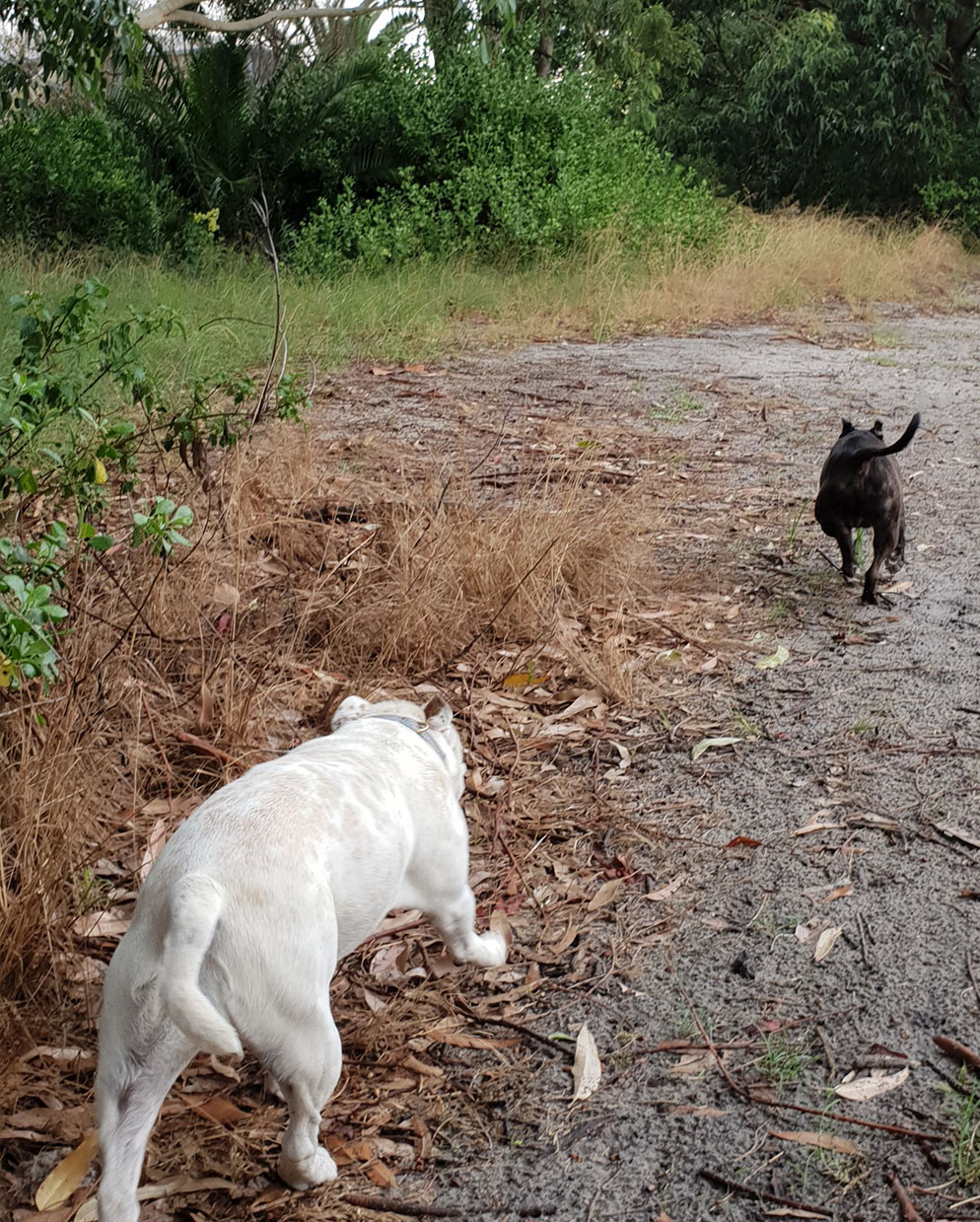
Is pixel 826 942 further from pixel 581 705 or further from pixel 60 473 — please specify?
pixel 60 473

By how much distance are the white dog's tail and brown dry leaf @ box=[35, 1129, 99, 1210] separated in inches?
24.4

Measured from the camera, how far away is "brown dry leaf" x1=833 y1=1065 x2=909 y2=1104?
259cm

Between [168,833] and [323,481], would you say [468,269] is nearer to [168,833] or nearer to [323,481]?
[323,481]

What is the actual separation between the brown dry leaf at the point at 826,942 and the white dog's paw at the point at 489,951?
0.82m

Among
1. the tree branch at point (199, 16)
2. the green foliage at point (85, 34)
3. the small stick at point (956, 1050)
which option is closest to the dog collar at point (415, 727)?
the small stick at point (956, 1050)

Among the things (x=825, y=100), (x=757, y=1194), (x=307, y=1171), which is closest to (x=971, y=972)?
(x=757, y=1194)

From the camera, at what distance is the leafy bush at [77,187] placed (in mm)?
14492

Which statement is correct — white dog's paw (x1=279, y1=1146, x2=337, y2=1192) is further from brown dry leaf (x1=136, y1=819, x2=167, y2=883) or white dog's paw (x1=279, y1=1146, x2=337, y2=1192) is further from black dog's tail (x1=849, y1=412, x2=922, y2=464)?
black dog's tail (x1=849, y1=412, x2=922, y2=464)

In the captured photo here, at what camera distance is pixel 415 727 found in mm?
3047

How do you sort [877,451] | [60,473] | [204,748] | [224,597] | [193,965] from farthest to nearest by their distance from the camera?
[877,451] → [224,597] → [60,473] → [204,748] → [193,965]

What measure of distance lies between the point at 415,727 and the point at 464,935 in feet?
1.77

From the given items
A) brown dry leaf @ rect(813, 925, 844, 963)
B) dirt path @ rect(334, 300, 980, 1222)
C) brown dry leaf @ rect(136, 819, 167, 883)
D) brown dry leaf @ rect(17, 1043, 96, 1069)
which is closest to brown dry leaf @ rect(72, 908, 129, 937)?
brown dry leaf @ rect(136, 819, 167, 883)

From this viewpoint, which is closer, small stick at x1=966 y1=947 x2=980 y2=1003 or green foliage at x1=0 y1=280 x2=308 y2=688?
green foliage at x1=0 y1=280 x2=308 y2=688

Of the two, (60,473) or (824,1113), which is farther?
(60,473)
